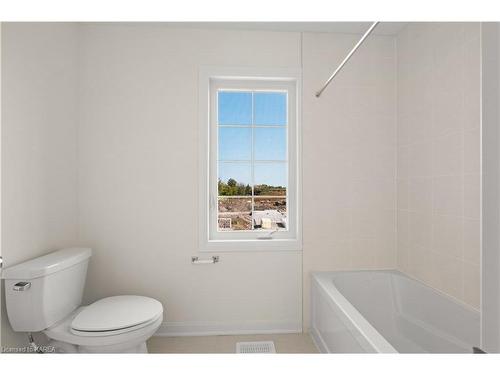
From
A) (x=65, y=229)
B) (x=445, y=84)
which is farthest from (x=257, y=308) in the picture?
(x=445, y=84)

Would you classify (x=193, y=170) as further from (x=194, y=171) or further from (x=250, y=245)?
(x=250, y=245)

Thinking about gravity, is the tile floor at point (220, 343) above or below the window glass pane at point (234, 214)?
below

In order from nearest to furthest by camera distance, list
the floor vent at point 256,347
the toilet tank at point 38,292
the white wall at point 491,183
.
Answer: the white wall at point 491,183 < the toilet tank at point 38,292 < the floor vent at point 256,347

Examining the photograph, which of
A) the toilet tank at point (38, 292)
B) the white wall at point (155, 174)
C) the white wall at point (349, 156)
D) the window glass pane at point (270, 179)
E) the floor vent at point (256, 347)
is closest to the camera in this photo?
the toilet tank at point (38, 292)

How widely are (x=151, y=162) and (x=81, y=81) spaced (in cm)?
76

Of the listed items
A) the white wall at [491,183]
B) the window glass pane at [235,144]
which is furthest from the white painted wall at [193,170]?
the white wall at [491,183]

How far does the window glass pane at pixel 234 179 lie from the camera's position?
7.82 ft

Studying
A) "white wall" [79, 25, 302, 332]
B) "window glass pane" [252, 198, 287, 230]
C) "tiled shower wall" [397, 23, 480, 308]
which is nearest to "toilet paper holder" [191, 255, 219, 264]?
"white wall" [79, 25, 302, 332]

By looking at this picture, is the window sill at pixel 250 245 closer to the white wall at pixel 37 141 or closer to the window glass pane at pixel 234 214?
the window glass pane at pixel 234 214

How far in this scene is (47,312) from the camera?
161cm

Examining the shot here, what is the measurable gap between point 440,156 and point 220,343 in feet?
6.17

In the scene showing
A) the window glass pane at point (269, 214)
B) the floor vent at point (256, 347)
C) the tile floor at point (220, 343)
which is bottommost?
the tile floor at point (220, 343)

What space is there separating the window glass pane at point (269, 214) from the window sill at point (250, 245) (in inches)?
6.6
